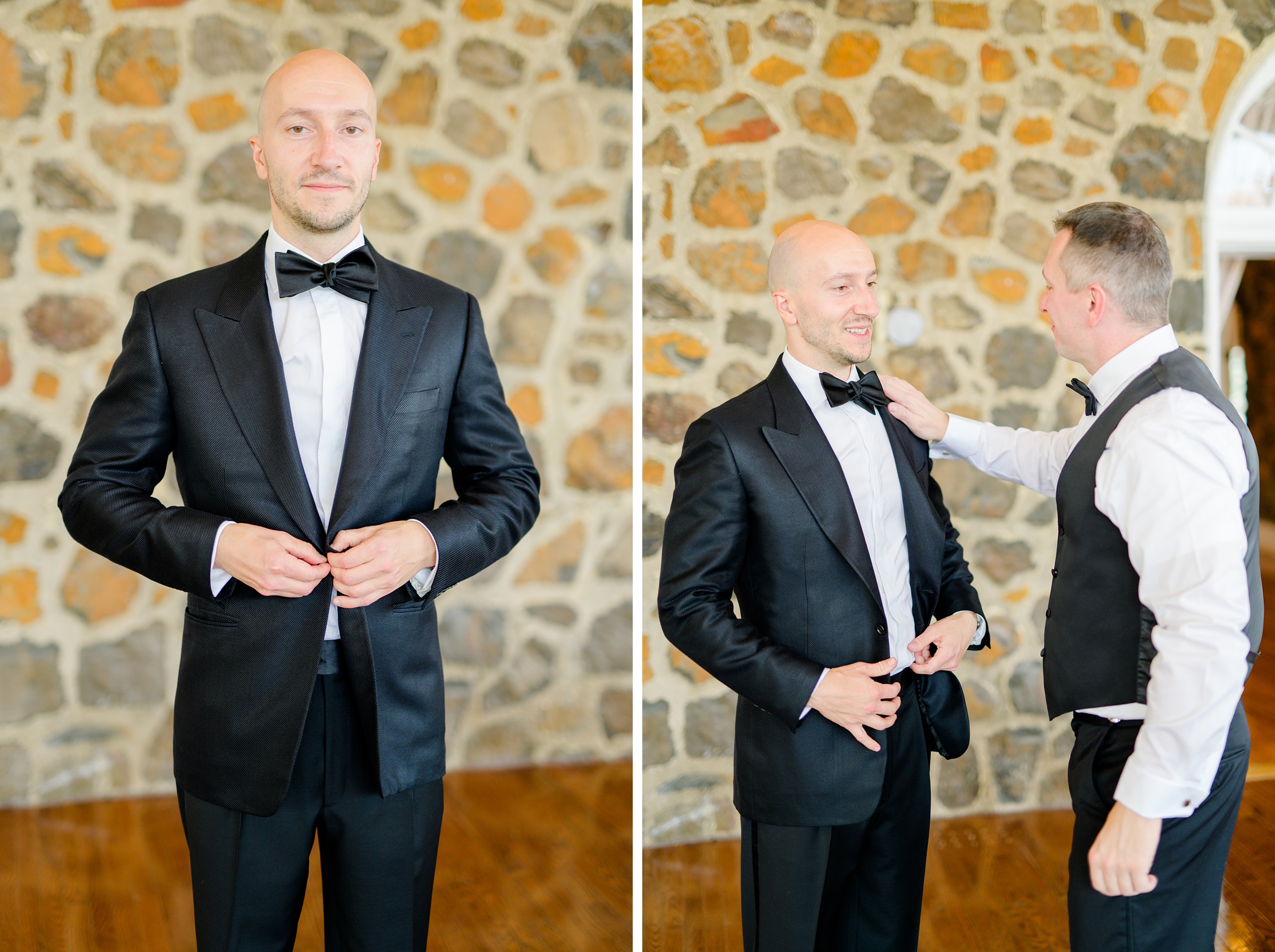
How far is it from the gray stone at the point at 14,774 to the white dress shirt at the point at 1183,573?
146 inches

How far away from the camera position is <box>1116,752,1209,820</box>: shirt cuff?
154 centimetres

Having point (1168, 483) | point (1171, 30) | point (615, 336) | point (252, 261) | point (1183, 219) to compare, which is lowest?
point (1168, 483)

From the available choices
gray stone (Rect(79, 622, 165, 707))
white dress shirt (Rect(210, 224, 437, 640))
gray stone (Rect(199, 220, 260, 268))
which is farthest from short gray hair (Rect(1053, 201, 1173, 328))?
gray stone (Rect(79, 622, 165, 707))

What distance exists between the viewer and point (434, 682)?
1.82m

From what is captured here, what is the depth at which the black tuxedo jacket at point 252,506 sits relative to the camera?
167cm

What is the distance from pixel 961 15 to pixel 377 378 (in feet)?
9.16

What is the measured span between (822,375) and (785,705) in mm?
642

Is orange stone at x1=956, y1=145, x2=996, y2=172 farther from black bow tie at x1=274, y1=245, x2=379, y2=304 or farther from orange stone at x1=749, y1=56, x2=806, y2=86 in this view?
black bow tie at x1=274, y1=245, x2=379, y2=304

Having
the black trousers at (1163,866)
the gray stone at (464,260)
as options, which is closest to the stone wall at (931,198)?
the gray stone at (464,260)

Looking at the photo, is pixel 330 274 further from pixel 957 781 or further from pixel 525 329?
pixel 957 781

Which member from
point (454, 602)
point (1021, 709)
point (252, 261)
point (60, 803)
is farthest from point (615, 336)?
point (60, 803)

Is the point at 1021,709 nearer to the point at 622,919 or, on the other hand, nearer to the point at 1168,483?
the point at 622,919

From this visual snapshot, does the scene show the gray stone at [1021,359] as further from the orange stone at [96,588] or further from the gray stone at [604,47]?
the orange stone at [96,588]

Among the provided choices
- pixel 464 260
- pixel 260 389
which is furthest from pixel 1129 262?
pixel 464 260
